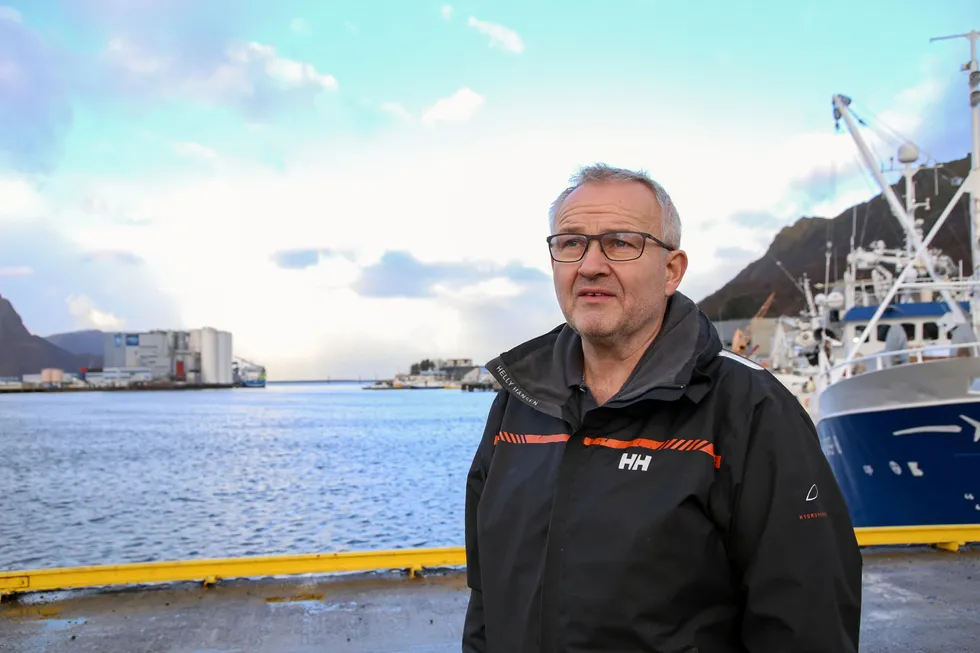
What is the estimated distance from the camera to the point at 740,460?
1921mm

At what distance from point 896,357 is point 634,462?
1645 centimetres

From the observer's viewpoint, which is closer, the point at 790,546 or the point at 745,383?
the point at 790,546

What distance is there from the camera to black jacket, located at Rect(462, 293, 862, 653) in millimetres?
1873

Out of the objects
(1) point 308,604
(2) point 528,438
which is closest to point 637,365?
(2) point 528,438

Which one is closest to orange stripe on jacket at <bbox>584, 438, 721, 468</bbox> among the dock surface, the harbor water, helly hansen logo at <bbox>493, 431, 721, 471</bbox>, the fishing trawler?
helly hansen logo at <bbox>493, 431, 721, 471</bbox>

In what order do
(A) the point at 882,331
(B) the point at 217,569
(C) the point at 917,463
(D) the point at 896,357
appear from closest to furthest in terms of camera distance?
(B) the point at 217,569 → (C) the point at 917,463 → (D) the point at 896,357 → (A) the point at 882,331

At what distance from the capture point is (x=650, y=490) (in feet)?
6.37

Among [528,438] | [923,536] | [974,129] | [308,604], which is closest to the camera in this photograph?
[528,438]

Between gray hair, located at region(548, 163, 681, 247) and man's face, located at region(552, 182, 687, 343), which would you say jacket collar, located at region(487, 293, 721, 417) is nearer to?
man's face, located at region(552, 182, 687, 343)

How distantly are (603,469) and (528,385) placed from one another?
395mm

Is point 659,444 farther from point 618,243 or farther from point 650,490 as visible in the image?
point 618,243

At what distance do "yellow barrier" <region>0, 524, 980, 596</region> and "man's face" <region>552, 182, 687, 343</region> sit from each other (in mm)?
4498

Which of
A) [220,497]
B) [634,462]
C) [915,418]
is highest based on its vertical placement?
[634,462]

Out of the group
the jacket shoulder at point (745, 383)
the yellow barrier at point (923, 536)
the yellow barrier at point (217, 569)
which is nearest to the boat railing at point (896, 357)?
the yellow barrier at point (923, 536)
